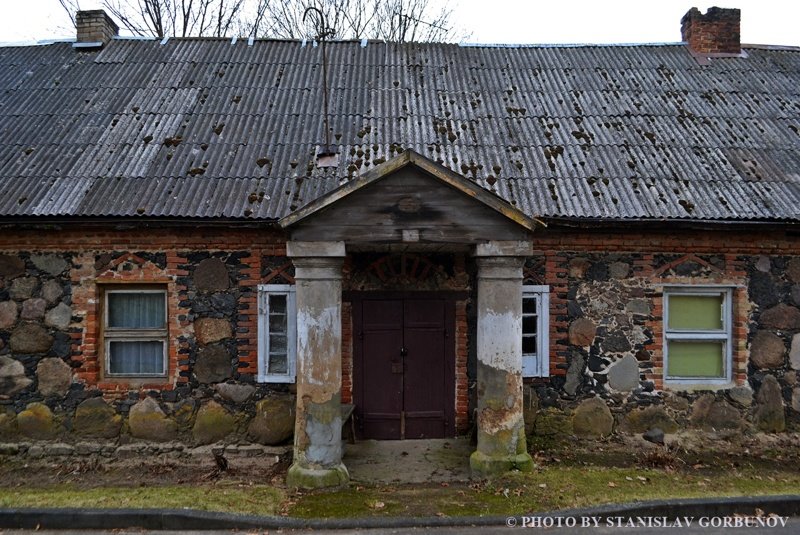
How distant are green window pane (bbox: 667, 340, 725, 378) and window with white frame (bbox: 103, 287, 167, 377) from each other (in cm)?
667

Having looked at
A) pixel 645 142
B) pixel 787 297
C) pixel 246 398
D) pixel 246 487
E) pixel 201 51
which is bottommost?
pixel 246 487

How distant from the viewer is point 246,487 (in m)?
6.14

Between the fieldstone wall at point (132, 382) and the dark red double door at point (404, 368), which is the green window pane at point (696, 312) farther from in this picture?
the fieldstone wall at point (132, 382)

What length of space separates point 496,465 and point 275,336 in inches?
124

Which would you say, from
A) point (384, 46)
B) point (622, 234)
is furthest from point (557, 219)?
point (384, 46)

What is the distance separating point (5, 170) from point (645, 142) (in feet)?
29.2

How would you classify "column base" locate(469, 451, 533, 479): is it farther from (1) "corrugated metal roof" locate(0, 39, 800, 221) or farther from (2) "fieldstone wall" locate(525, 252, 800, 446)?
(1) "corrugated metal roof" locate(0, 39, 800, 221)

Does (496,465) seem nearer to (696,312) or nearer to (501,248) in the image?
(501,248)

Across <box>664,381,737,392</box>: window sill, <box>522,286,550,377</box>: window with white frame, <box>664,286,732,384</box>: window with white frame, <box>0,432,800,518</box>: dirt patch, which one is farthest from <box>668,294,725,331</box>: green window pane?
<box>522,286,550,377</box>: window with white frame

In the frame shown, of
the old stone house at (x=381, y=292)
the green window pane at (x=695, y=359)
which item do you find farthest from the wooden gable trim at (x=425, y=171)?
the green window pane at (x=695, y=359)

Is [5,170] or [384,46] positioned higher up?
[384,46]

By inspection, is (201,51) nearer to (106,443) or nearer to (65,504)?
(106,443)

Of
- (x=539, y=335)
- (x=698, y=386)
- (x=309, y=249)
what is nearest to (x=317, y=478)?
(x=309, y=249)

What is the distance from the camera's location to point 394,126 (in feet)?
27.7
